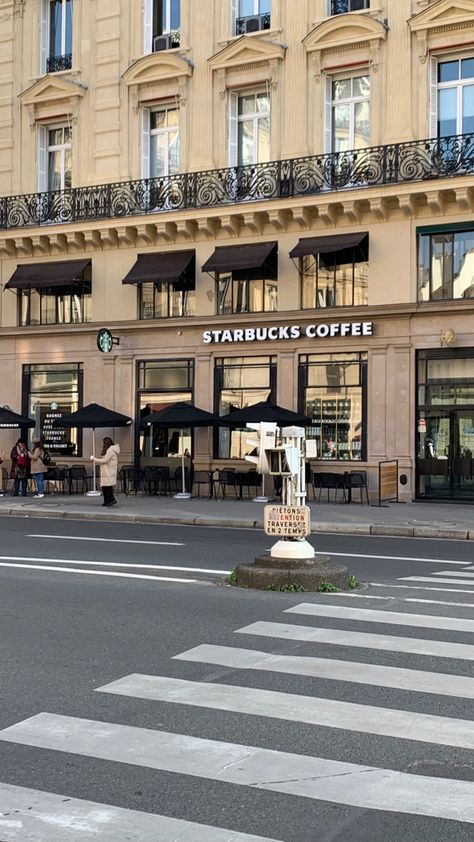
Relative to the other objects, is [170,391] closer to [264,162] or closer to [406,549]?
[264,162]

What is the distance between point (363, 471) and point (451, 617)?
1413cm

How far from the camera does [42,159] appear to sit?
27406mm

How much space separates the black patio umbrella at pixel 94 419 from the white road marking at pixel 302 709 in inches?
700

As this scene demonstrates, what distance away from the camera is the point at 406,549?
548 inches

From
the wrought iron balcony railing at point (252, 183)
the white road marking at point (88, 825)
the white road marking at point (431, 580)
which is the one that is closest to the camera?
the white road marking at point (88, 825)

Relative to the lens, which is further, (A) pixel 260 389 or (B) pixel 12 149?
(B) pixel 12 149

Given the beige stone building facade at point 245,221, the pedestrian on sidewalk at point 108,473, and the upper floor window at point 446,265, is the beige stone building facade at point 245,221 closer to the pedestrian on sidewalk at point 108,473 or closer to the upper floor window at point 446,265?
the upper floor window at point 446,265

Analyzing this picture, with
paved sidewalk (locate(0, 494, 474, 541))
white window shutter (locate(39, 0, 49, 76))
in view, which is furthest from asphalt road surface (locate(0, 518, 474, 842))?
white window shutter (locate(39, 0, 49, 76))

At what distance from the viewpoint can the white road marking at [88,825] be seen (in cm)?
376

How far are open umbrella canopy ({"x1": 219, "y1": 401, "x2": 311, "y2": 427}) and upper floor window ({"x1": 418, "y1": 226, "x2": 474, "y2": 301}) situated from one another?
4268 millimetres

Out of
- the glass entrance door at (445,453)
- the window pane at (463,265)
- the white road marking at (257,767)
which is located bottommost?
the white road marking at (257,767)

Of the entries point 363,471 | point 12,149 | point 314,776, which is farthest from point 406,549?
point 12,149

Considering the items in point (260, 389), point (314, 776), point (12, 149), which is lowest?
point (314, 776)

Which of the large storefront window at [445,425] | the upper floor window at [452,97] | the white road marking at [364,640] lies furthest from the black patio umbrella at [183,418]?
the white road marking at [364,640]
